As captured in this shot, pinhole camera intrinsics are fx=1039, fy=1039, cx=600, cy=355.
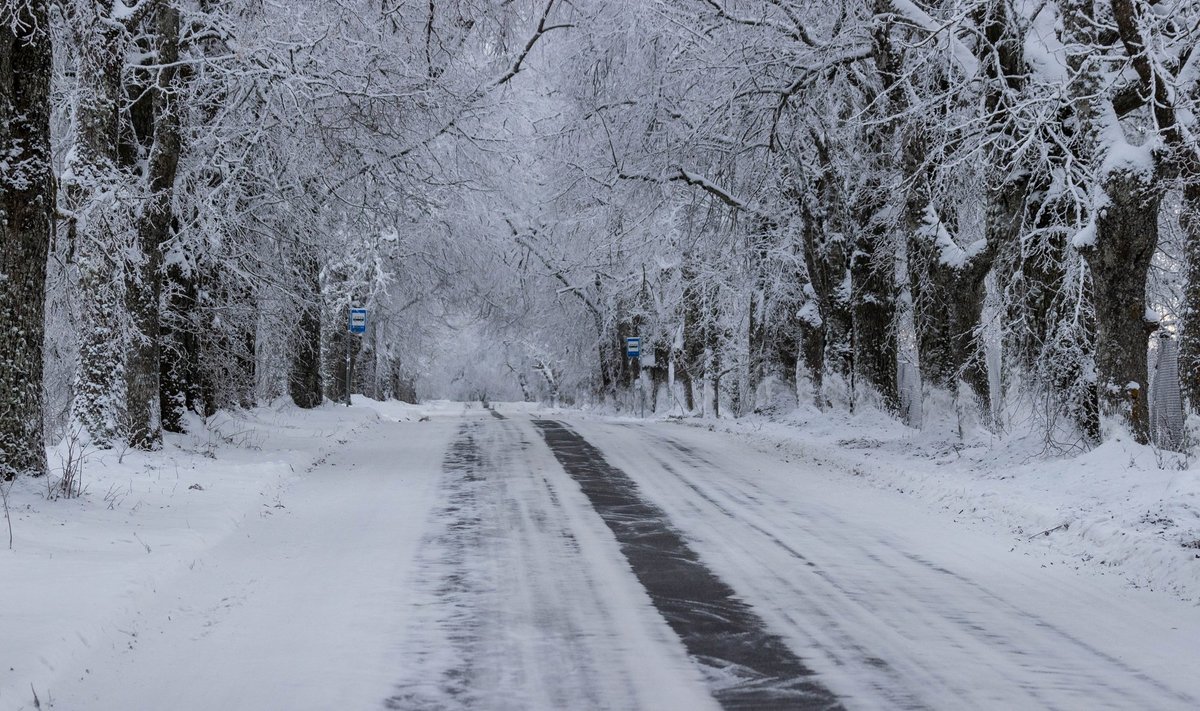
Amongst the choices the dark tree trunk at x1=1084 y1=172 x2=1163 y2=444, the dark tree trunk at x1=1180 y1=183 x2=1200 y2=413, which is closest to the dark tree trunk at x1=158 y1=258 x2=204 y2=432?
the dark tree trunk at x1=1084 y1=172 x2=1163 y2=444

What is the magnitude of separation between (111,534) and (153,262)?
631 cm

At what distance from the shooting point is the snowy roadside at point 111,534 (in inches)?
202

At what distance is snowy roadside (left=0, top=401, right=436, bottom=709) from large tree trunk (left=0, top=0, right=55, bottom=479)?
485 mm

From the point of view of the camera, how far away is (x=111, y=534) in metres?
7.98

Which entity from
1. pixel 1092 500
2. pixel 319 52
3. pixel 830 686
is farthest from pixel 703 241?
pixel 830 686

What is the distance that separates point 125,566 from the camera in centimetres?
684

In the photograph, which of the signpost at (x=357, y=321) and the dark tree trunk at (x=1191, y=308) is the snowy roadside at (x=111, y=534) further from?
the signpost at (x=357, y=321)

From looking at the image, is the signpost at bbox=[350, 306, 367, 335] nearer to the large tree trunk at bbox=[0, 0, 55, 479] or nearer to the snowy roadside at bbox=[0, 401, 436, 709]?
the snowy roadside at bbox=[0, 401, 436, 709]

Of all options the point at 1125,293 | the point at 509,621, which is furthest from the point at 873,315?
the point at 509,621

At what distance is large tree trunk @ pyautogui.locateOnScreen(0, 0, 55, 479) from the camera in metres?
8.72

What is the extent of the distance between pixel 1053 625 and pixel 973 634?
59 cm

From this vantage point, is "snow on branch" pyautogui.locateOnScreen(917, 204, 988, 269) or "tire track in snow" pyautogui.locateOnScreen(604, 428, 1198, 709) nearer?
"tire track in snow" pyautogui.locateOnScreen(604, 428, 1198, 709)

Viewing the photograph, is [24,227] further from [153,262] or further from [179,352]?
[179,352]

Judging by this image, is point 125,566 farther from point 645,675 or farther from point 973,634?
point 973,634
